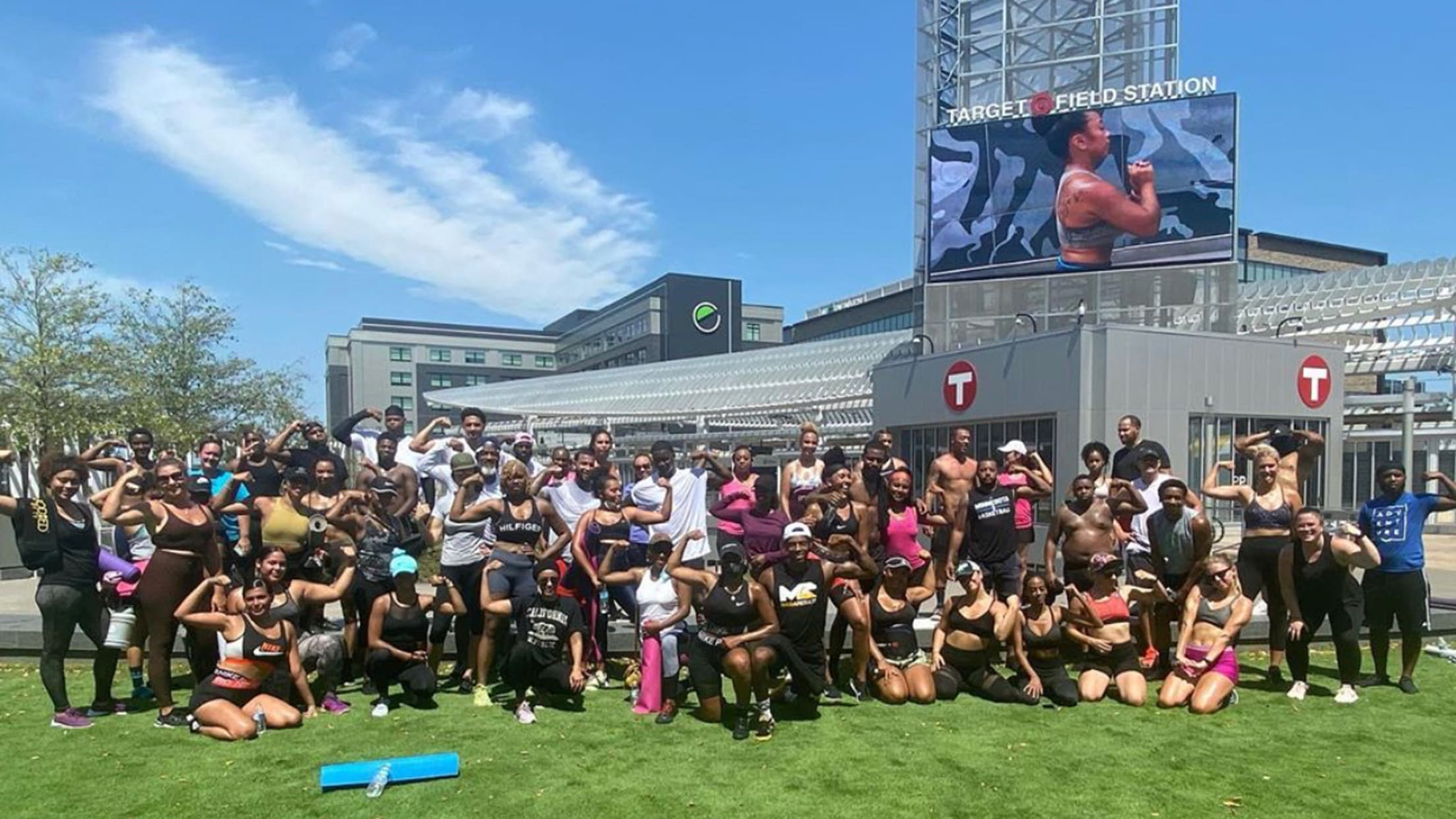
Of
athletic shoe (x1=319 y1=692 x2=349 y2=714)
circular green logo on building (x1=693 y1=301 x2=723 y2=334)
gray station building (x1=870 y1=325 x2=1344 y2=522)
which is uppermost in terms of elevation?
circular green logo on building (x1=693 y1=301 x2=723 y2=334)

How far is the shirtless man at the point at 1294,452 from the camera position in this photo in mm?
7031

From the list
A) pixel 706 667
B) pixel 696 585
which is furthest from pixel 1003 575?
pixel 706 667

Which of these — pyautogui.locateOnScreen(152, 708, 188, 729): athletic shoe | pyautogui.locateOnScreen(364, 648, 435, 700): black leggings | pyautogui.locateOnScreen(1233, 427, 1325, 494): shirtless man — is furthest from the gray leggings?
pyautogui.locateOnScreen(1233, 427, 1325, 494): shirtless man

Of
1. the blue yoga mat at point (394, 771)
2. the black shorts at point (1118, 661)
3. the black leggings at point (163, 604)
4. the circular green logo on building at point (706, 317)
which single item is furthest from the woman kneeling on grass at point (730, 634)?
the circular green logo on building at point (706, 317)

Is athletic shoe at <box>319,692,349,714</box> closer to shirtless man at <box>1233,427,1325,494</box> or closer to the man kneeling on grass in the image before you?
the man kneeling on grass

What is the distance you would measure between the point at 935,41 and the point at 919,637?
23.1 meters

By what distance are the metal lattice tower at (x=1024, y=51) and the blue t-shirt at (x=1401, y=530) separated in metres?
19.1

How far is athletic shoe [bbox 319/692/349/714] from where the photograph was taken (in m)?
5.97

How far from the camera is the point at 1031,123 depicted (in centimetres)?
1983

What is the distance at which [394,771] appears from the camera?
4648mm

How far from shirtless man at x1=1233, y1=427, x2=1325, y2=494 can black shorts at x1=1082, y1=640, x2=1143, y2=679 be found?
1913 millimetres

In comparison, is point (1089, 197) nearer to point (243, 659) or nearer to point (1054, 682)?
point (1054, 682)

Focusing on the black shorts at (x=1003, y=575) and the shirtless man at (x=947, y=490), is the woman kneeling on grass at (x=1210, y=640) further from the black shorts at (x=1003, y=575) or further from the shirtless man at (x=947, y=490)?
the shirtless man at (x=947, y=490)

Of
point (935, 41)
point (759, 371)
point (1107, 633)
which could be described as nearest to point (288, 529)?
point (1107, 633)
